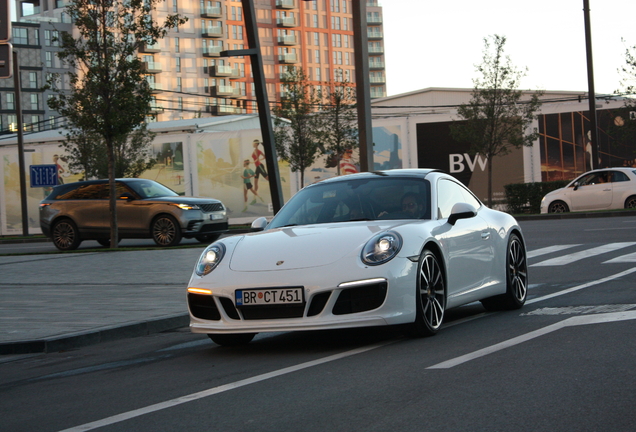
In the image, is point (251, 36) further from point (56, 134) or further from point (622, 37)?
point (56, 134)

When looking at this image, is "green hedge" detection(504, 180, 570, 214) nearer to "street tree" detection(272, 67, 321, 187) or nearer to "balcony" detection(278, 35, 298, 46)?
"street tree" detection(272, 67, 321, 187)

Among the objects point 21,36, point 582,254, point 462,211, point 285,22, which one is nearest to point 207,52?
point 285,22

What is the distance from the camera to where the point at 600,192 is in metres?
27.7

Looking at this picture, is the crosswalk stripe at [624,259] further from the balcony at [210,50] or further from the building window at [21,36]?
the balcony at [210,50]

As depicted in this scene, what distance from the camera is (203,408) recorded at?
4.83 m

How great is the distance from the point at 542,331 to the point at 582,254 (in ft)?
25.5

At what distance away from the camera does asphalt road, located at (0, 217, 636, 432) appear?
4.36m

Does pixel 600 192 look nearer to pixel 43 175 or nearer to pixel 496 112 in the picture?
pixel 496 112

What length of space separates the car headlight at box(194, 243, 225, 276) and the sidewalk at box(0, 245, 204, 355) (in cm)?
161

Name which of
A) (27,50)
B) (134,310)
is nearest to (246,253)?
Result: (134,310)

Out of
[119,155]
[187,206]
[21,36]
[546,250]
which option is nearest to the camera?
[546,250]

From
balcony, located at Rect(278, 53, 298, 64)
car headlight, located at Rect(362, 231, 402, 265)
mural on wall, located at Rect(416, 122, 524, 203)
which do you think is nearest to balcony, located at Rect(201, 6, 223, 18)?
balcony, located at Rect(278, 53, 298, 64)

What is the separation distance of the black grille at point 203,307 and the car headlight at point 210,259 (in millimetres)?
199

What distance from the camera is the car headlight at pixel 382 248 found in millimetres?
6488
